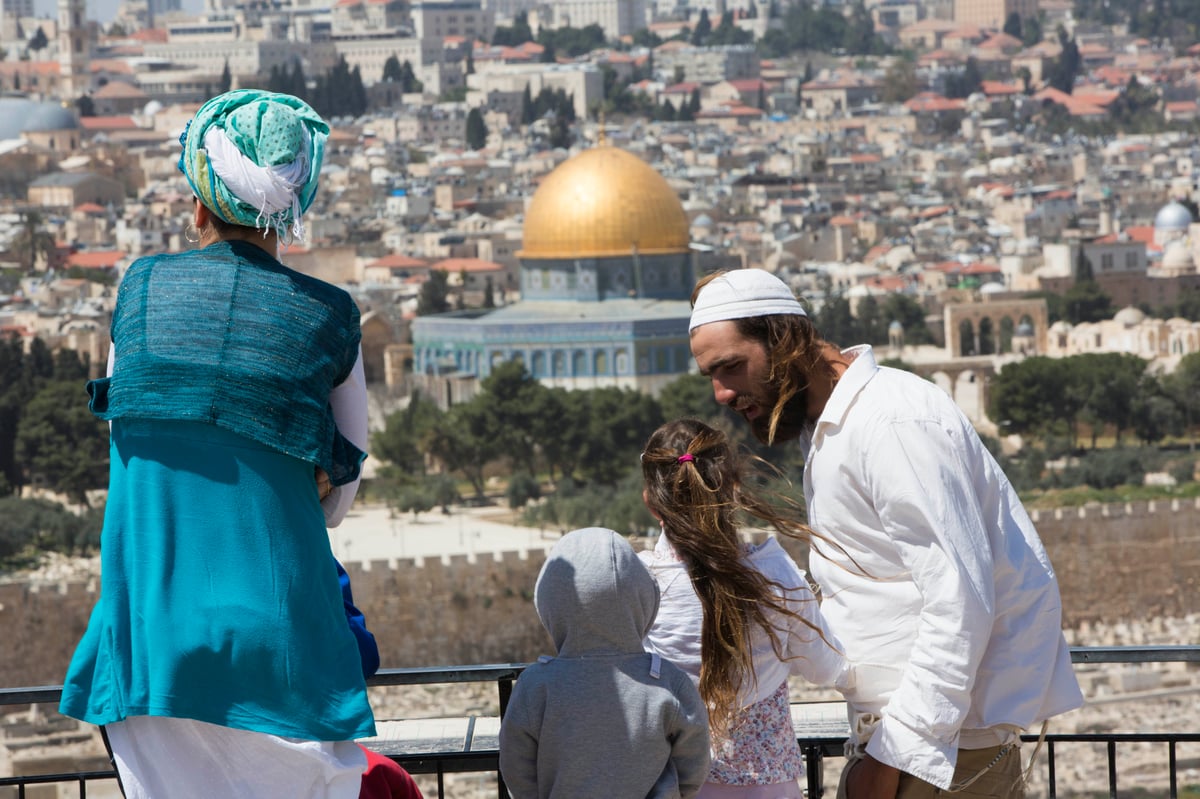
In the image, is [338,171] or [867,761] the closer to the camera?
[867,761]

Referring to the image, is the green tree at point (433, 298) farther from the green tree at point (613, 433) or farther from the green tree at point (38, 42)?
the green tree at point (38, 42)

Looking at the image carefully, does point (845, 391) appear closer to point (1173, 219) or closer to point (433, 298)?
point (433, 298)

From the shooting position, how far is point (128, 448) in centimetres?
203

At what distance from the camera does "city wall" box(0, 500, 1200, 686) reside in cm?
1368

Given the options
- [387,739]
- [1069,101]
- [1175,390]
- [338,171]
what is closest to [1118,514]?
[1175,390]

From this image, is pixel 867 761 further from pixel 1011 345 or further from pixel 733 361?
pixel 1011 345

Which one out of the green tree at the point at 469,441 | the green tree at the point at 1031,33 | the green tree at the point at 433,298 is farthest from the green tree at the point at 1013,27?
the green tree at the point at 469,441

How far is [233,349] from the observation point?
6.67 feet

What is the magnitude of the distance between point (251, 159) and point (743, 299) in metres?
0.54

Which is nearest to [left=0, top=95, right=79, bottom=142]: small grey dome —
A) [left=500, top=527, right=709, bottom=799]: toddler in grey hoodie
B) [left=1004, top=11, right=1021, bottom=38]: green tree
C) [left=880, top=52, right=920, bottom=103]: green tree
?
[left=880, top=52, right=920, bottom=103]: green tree

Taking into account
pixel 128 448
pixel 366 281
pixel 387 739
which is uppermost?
pixel 128 448

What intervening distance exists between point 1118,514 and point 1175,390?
662 centimetres

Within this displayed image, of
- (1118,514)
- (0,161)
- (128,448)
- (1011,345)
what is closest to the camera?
(128,448)

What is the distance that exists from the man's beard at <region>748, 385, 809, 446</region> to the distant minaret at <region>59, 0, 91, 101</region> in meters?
75.4
